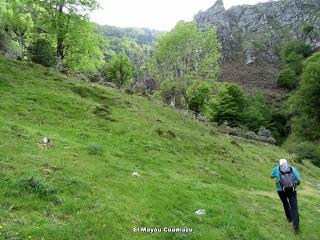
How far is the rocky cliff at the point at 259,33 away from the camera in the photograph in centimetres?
12662

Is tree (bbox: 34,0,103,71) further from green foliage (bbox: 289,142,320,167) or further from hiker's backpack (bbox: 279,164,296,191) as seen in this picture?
green foliage (bbox: 289,142,320,167)

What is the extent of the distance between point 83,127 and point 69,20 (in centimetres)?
1884

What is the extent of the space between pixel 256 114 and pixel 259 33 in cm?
8347

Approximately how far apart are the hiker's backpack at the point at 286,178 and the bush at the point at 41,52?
30.8 m

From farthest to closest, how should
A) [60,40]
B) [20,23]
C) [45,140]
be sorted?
[20,23] → [60,40] → [45,140]

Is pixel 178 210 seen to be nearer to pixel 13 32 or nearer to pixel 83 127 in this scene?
pixel 83 127

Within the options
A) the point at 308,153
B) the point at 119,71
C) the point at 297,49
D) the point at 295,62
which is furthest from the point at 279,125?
the point at 297,49

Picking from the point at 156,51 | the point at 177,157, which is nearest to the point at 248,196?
the point at 177,157

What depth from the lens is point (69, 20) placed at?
126ft

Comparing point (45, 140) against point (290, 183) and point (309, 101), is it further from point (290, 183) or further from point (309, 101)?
point (309, 101)

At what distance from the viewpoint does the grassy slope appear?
11.7 metres

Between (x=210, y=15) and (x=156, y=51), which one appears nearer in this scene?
(x=156, y=51)

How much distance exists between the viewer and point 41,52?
3838 centimetres

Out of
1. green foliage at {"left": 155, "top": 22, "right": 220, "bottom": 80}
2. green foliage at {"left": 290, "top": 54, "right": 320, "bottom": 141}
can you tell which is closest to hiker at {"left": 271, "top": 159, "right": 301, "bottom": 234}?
green foliage at {"left": 155, "top": 22, "right": 220, "bottom": 80}
